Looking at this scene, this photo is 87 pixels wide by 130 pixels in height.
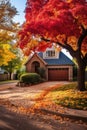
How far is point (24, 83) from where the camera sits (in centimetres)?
3778

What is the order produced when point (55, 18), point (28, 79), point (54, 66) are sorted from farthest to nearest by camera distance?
point (54, 66), point (28, 79), point (55, 18)

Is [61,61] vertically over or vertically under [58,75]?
over

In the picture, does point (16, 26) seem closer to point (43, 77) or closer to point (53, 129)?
point (43, 77)

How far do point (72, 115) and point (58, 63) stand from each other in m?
33.7

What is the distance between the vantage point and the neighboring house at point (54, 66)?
47872 mm

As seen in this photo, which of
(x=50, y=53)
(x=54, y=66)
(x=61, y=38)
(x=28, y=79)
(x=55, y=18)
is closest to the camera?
(x=55, y=18)

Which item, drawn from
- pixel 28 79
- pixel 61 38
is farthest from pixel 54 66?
pixel 61 38

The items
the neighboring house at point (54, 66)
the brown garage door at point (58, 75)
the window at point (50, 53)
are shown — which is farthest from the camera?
the window at point (50, 53)

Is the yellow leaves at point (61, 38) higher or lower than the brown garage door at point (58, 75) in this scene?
higher

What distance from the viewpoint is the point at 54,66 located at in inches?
1900

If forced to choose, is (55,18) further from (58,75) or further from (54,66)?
(58,75)

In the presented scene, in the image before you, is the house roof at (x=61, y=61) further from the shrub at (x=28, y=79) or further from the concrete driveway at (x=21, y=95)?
the concrete driveway at (x=21, y=95)

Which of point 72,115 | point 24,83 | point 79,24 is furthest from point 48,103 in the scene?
point 24,83

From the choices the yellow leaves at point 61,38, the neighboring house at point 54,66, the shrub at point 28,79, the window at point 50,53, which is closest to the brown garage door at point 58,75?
the neighboring house at point 54,66
